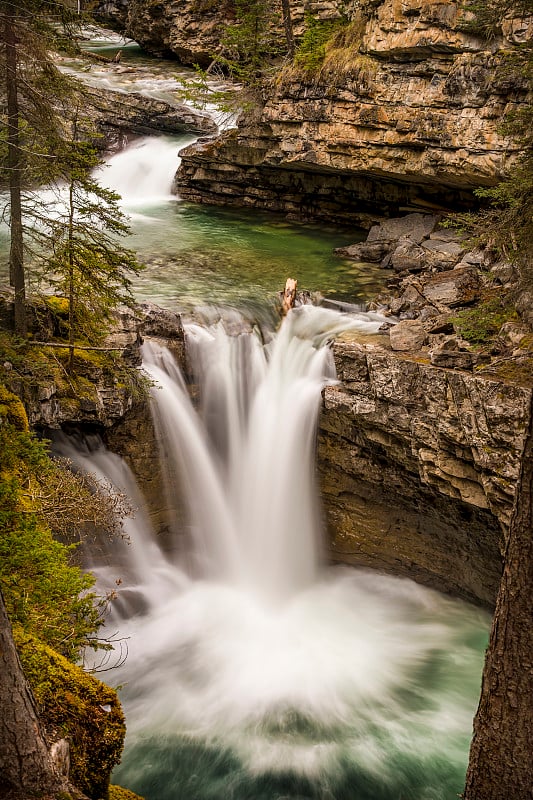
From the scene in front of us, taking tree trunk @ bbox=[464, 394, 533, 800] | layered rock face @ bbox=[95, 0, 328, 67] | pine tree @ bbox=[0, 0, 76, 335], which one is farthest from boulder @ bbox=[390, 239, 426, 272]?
layered rock face @ bbox=[95, 0, 328, 67]

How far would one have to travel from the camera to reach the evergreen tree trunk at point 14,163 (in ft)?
27.2

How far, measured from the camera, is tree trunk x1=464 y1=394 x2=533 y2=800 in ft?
16.4

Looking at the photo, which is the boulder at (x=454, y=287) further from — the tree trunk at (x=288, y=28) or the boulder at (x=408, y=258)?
the tree trunk at (x=288, y=28)

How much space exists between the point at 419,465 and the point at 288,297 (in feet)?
16.4

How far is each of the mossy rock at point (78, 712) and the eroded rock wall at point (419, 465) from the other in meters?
6.30

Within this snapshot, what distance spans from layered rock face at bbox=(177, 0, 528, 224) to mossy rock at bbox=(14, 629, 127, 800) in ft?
41.6

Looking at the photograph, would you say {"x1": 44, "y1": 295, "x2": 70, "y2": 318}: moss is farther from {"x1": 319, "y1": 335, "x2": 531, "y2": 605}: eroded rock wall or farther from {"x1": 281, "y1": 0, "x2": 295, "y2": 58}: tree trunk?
{"x1": 281, "y1": 0, "x2": 295, "y2": 58}: tree trunk

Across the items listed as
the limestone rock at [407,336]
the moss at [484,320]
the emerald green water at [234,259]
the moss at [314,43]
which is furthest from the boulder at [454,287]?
the moss at [314,43]

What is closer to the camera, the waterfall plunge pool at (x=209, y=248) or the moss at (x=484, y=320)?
the moss at (x=484, y=320)

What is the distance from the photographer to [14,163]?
8.87 meters

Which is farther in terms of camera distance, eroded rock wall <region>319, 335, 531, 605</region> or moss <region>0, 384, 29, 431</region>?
eroded rock wall <region>319, 335, 531, 605</region>

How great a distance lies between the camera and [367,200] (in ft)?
62.8

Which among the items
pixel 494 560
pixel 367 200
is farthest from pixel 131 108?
pixel 494 560

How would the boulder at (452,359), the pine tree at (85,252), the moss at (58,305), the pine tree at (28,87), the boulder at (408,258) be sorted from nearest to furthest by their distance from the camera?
the pine tree at (28,87) < the pine tree at (85,252) < the boulder at (452,359) < the moss at (58,305) < the boulder at (408,258)
